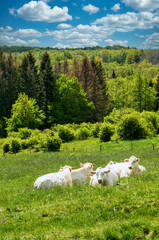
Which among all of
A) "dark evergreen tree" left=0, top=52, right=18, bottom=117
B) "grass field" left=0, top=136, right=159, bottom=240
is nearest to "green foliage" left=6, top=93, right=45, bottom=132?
"dark evergreen tree" left=0, top=52, right=18, bottom=117

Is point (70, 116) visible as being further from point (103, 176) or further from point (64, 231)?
point (64, 231)

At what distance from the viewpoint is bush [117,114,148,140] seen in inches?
1497

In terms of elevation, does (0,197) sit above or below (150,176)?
below

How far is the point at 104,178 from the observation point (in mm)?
10836

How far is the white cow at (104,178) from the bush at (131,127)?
2742 centimetres

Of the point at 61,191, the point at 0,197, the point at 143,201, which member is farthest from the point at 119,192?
the point at 0,197

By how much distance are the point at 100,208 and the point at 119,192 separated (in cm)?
124

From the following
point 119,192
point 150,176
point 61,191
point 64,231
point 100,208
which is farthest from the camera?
point 150,176

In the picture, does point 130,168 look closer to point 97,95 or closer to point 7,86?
point 97,95

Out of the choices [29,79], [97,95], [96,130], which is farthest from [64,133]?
[97,95]

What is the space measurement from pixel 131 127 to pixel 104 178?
28.2 metres

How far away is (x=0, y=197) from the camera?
10586 millimetres

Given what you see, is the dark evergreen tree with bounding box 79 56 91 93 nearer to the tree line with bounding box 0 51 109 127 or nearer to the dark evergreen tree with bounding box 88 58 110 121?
the tree line with bounding box 0 51 109 127

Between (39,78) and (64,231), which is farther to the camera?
(39,78)
